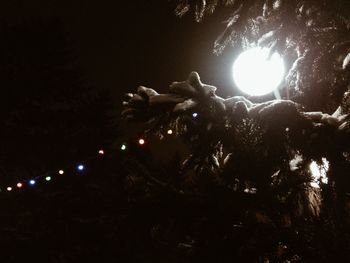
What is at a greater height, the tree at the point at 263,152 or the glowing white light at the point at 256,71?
the glowing white light at the point at 256,71

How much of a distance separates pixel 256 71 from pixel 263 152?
2.95 feet

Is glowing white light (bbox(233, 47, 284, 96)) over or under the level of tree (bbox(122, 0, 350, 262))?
over

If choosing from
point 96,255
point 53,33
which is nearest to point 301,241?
point 96,255

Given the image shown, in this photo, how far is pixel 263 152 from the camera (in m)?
2.71

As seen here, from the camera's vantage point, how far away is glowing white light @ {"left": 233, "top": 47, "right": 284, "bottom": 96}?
3.35 meters

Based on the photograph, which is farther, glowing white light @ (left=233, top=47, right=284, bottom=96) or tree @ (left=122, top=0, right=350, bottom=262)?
glowing white light @ (left=233, top=47, right=284, bottom=96)

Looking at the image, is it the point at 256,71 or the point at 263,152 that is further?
the point at 256,71

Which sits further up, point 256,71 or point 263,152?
point 256,71

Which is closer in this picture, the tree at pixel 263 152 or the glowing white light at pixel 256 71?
the tree at pixel 263 152

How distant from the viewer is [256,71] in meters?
3.36

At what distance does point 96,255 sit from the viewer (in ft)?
50.1

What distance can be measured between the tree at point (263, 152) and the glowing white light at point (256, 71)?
1.14 ft

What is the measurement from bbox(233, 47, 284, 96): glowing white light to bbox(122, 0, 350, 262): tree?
0.35 meters

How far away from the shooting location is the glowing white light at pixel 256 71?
11.0 feet
